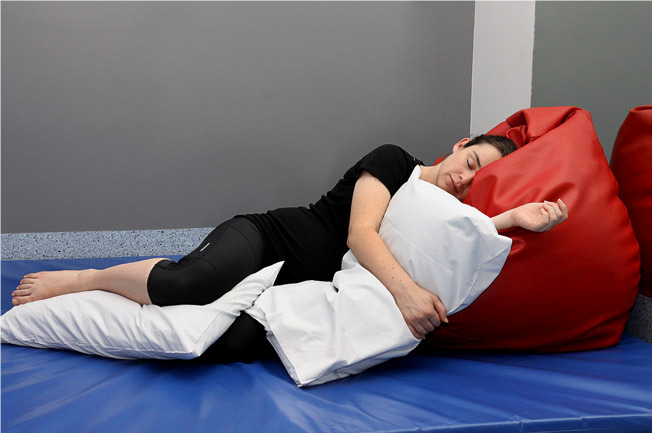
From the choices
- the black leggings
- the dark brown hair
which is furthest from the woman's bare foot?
the dark brown hair

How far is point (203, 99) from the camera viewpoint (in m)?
2.46

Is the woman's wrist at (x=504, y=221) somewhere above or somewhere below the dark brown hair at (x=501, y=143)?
below

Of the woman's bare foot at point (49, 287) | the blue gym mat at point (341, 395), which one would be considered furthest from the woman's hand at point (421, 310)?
the woman's bare foot at point (49, 287)

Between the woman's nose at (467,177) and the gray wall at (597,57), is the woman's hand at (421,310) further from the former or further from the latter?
the gray wall at (597,57)

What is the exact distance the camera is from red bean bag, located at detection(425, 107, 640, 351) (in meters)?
1.08

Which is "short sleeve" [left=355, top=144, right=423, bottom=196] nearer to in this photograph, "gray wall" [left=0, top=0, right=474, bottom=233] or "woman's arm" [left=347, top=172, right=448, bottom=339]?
"woman's arm" [left=347, top=172, right=448, bottom=339]

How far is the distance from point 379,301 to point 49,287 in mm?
870

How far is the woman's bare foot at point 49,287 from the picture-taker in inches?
50.5

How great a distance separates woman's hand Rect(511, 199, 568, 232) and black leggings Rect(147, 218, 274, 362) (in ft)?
2.05

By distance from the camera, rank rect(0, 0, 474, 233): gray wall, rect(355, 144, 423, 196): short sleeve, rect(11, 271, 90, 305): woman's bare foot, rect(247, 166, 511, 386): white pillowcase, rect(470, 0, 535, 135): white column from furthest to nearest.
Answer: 1. rect(0, 0, 474, 233): gray wall
2. rect(470, 0, 535, 135): white column
3. rect(355, 144, 423, 196): short sleeve
4. rect(11, 271, 90, 305): woman's bare foot
5. rect(247, 166, 511, 386): white pillowcase

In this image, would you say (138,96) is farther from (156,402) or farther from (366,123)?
(156,402)

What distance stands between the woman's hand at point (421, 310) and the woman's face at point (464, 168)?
407mm

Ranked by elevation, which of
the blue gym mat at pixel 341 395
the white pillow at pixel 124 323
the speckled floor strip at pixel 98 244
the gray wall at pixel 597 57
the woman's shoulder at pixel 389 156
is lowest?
the speckled floor strip at pixel 98 244

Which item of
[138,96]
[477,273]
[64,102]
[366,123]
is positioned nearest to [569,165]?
[477,273]
